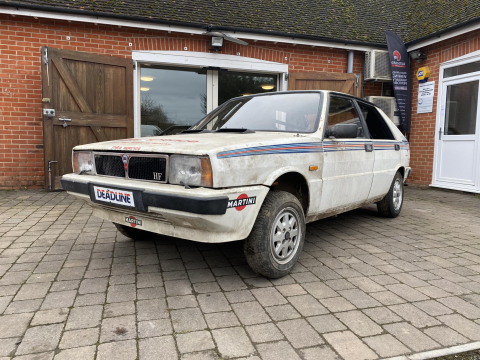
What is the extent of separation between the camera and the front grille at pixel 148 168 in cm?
248

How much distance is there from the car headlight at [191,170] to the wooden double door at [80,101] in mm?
4956

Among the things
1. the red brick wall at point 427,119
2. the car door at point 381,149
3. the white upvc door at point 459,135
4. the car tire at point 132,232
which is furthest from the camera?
the red brick wall at point 427,119

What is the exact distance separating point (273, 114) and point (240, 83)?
17.6 feet

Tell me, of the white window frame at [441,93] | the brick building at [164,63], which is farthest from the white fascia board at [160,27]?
the white window frame at [441,93]

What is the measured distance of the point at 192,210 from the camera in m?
2.21

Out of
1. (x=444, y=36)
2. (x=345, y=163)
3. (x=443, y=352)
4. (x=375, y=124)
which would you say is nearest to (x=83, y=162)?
(x=345, y=163)

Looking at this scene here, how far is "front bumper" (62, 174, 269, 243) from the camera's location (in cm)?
222

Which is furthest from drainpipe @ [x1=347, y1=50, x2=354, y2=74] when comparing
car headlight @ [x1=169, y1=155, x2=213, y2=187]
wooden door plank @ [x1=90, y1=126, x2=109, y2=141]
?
car headlight @ [x1=169, y1=155, x2=213, y2=187]

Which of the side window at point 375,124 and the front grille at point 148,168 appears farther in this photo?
the side window at point 375,124

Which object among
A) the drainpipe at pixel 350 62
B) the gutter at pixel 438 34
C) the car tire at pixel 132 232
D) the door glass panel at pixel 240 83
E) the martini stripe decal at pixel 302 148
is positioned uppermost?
the gutter at pixel 438 34

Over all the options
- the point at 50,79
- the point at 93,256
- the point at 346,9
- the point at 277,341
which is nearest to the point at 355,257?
the point at 277,341

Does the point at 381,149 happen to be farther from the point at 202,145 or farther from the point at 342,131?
the point at 202,145

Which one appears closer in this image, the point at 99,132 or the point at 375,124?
the point at 375,124

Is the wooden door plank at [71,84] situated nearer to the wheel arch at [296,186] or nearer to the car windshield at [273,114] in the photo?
the car windshield at [273,114]
